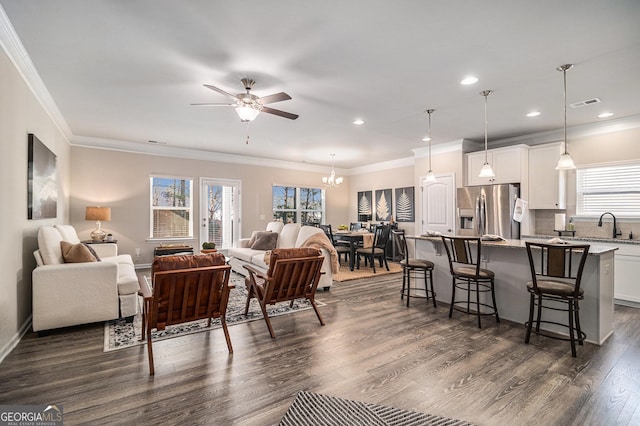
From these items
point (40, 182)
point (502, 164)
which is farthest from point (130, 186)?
point (502, 164)

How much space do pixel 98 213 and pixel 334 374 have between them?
5.42m

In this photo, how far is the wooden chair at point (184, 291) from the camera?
244 cm

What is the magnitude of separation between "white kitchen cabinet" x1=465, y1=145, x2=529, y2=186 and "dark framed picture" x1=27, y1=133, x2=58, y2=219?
6653 millimetres

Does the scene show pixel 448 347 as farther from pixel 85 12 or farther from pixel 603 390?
pixel 85 12

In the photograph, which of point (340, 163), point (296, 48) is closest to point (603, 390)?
point (296, 48)

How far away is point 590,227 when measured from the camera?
16.0ft

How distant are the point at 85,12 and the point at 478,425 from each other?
384 centimetres

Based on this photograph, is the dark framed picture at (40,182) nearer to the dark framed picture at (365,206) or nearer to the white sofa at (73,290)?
the white sofa at (73,290)

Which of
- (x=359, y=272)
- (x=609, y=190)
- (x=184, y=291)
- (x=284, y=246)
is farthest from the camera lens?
(x=359, y=272)

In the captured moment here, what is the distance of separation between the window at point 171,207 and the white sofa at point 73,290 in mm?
3311

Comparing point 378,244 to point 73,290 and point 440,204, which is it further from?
point 73,290

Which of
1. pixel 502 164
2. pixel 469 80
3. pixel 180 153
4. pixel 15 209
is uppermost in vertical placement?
pixel 469 80

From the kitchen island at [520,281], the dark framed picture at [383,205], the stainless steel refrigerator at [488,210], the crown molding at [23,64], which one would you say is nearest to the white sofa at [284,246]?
the kitchen island at [520,281]

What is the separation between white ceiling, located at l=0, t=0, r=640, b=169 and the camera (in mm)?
2203
